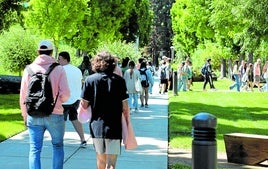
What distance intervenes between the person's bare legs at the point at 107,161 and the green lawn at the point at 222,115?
194 inches

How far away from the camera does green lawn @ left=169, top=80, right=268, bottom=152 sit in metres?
13.1

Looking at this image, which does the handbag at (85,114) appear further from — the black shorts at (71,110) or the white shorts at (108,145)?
the black shorts at (71,110)

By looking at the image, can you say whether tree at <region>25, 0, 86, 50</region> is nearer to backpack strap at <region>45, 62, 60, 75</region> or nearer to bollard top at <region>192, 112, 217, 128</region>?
backpack strap at <region>45, 62, 60, 75</region>

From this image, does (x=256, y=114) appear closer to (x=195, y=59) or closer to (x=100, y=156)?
(x=100, y=156)

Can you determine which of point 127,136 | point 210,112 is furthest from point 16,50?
point 127,136

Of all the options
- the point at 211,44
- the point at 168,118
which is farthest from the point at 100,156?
the point at 211,44

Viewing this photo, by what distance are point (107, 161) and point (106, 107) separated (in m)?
0.63

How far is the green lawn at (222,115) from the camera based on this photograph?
42.8ft

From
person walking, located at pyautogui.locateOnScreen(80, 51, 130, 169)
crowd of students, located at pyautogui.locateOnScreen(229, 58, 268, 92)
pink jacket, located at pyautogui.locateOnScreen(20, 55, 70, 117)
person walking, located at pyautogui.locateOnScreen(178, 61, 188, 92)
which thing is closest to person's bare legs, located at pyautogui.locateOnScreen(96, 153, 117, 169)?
person walking, located at pyautogui.locateOnScreen(80, 51, 130, 169)

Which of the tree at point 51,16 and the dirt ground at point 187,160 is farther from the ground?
the tree at point 51,16

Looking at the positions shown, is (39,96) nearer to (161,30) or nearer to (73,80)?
(73,80)

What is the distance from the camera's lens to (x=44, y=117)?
6887 mm

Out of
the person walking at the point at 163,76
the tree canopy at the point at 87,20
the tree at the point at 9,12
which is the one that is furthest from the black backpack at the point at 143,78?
the tree canopy at the point at 87,20

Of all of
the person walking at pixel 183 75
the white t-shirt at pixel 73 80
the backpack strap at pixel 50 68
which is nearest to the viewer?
the backpack strap at pixel 50 68
